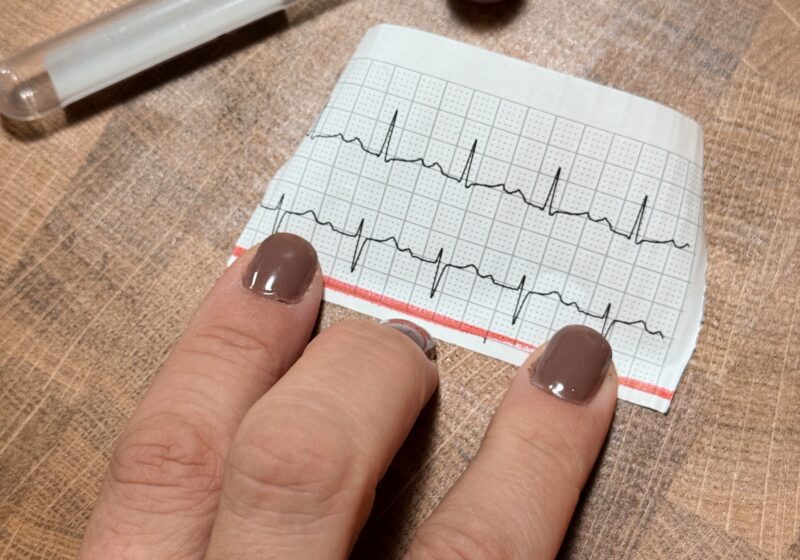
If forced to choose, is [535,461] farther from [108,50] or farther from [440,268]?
[108,50]

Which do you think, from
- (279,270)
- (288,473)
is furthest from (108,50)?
(288,473)

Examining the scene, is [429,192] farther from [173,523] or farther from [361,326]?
[173,523]

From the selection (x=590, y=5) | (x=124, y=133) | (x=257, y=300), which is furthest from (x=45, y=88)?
(x=590, y=5)

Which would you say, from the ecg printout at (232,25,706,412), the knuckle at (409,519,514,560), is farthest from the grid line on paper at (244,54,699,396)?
the knuckle at (409,519,514,560)

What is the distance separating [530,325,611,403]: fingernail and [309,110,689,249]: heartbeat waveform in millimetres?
64

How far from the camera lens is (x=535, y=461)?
15.2 inches

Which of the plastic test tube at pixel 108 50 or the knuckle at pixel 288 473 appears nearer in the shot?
the knuckle at pixel 288 473

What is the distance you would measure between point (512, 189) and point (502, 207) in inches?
0.5

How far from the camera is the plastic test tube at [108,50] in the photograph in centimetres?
45

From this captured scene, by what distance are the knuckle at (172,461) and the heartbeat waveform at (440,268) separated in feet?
0.41

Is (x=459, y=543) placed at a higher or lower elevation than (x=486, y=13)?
lower

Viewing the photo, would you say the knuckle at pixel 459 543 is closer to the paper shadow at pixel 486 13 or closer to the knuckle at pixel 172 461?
the knuckle at pixel 172 461

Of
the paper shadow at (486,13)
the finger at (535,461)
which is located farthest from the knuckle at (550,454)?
the paper shadow at (486,13)

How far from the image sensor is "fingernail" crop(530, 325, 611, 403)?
0.40 metres
